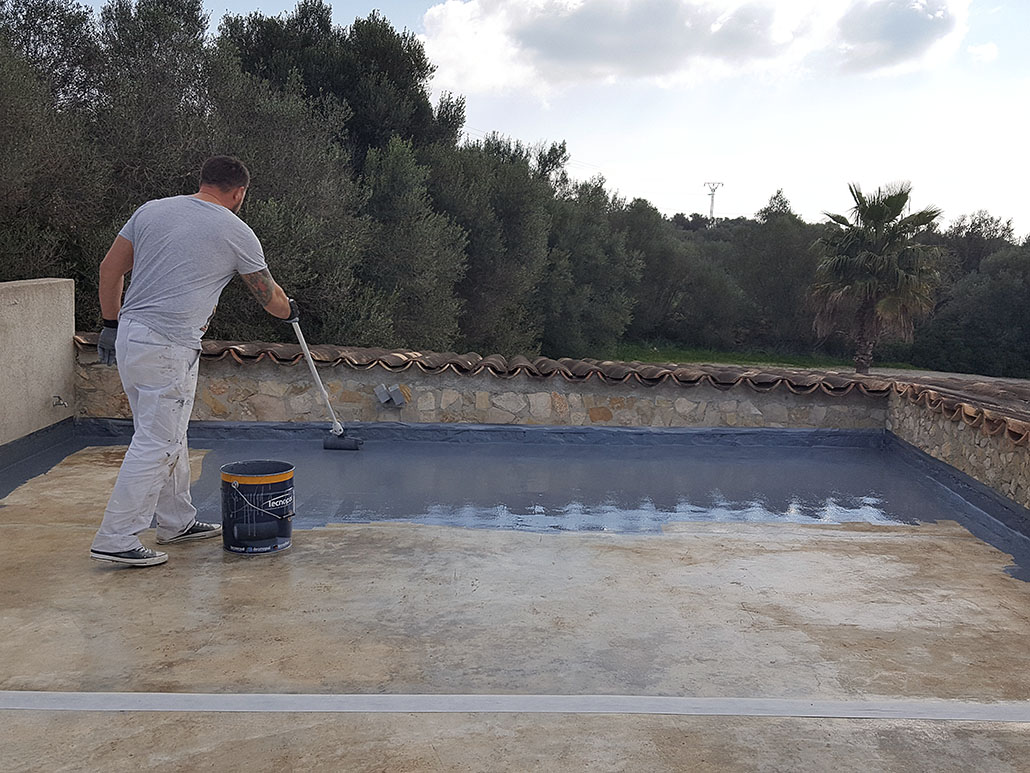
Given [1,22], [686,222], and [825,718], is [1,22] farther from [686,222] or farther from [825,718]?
[686,222]

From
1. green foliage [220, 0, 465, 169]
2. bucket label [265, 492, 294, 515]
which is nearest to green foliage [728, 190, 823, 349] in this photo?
green foliage [220, 0, 465, 169]

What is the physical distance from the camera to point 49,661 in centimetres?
306

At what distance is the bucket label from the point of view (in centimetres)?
433

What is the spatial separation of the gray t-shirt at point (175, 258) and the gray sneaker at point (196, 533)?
3.33 ft

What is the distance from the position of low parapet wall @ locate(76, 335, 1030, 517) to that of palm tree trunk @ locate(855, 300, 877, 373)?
17.8 meters

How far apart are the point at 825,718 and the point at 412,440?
5201mm

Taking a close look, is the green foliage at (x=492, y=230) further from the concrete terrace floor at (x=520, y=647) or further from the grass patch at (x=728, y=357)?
the concrete terrace floor at (x=520, y=647)

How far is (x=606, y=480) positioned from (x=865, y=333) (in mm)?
20557

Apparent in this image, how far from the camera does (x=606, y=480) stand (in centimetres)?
648

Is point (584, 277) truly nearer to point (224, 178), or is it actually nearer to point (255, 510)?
point (224, 178)

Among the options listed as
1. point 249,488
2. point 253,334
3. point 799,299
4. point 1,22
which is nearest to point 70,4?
point 1,22

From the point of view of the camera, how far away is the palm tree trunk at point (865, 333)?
2470 centimetres

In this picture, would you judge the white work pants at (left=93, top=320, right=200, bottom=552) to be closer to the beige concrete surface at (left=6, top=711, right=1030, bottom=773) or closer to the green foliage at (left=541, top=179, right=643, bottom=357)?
the beige concrete surface at (left=6, top=711, right=1030, bottom=773)

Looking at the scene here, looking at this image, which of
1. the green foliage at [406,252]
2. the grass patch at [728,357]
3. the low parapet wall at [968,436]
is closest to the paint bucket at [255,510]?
the low parapet wall at [968,436]
